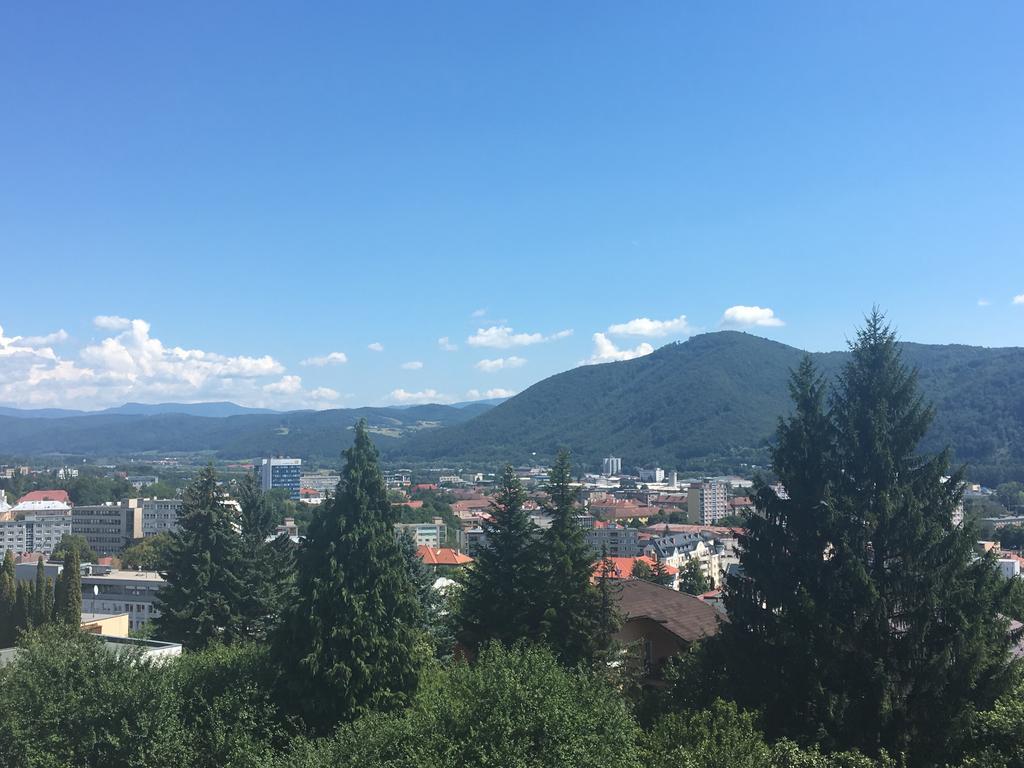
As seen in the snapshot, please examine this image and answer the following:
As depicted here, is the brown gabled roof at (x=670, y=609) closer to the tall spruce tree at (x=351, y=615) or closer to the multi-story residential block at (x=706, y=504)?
the tall spruce tree at (x=351, y=615)

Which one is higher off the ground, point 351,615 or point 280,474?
point 351,615

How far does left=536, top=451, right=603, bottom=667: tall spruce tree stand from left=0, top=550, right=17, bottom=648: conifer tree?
26722 mm

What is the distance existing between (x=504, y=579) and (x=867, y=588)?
333 inches

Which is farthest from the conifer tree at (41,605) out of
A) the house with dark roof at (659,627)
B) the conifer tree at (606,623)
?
the conifer tree at (606,623)

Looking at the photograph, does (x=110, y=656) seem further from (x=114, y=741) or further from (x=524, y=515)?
(x=524, y=515)

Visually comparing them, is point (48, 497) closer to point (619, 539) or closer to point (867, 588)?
point (619, 539)

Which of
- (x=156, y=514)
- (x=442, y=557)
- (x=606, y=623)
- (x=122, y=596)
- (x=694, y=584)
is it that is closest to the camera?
(x=606, y=623)

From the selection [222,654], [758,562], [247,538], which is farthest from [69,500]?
[758,562]

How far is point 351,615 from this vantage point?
1541cm

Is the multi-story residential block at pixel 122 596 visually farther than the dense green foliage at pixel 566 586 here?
Yes

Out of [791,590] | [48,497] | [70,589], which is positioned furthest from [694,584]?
[48,497]

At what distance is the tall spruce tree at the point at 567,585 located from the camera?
59.6 ft

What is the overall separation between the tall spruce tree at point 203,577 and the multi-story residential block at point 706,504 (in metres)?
117

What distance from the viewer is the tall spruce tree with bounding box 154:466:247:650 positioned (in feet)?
82.0
